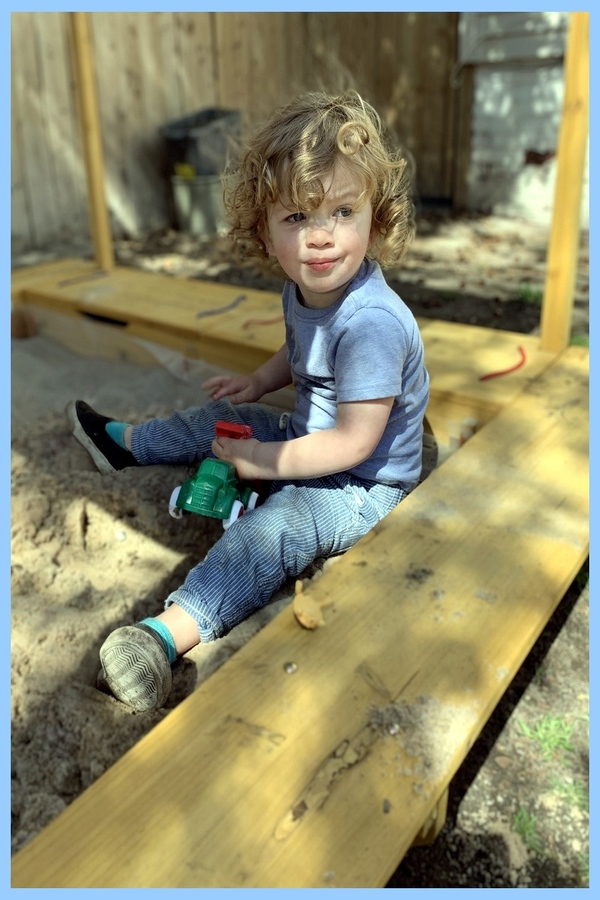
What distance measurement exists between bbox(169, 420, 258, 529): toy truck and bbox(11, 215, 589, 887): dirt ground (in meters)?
0.24

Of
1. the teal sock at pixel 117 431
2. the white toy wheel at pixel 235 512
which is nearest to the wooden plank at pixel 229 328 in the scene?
the teal sock at pixel 117 431

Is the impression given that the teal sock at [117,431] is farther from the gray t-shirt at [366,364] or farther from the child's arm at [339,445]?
the child's arm at [339,445]

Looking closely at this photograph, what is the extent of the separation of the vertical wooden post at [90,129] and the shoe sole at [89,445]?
1743 mm

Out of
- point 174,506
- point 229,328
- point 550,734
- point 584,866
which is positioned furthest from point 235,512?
point 229,328

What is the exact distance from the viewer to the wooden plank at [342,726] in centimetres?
102

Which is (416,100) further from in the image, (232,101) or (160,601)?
(160,601)

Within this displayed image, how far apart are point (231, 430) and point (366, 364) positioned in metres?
0.39

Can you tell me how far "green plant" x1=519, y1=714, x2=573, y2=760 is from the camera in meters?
1.74

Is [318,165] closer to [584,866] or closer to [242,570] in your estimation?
[242,570]

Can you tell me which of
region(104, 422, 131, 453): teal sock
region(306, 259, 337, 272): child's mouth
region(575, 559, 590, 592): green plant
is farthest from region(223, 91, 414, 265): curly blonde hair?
region(575, 559, 590, 592): green plant

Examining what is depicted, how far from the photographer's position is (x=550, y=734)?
1769 mm

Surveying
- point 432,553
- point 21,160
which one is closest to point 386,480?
point 432,553

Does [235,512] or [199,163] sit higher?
[199,163]

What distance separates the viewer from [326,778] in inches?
44.0
